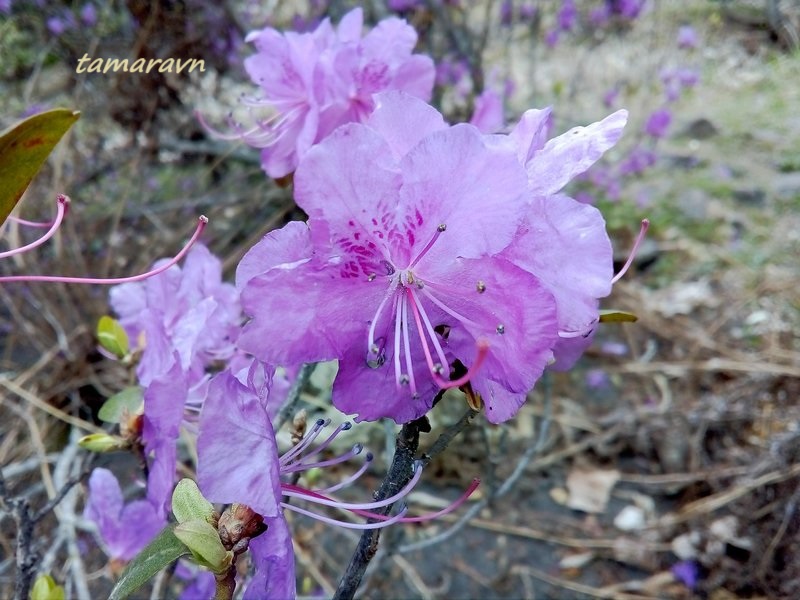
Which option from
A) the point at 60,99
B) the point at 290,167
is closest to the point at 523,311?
the point at 290,167

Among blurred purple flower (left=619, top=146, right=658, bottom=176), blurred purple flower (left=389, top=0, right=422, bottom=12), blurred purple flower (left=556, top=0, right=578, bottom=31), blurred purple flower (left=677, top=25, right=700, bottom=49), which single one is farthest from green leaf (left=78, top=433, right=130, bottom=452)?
blurred purple flower (left=677, top=25, right=700, bottom=49)

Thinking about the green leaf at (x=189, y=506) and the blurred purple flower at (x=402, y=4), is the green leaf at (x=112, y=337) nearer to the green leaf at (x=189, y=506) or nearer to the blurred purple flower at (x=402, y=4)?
the green leaf at (x=189, y=506)

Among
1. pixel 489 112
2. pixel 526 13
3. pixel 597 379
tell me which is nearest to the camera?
pixel 489 112

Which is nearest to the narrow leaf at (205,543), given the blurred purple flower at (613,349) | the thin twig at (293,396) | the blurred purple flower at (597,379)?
the thin twig at (293,396)

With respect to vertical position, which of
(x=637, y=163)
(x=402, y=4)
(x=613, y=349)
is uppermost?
(x=402, y=4)

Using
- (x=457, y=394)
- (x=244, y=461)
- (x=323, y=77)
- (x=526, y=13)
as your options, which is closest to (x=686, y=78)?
(x=526, y=13)

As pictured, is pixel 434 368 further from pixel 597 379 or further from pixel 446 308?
pixel 597 379

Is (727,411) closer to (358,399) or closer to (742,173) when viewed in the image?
(358,399)
